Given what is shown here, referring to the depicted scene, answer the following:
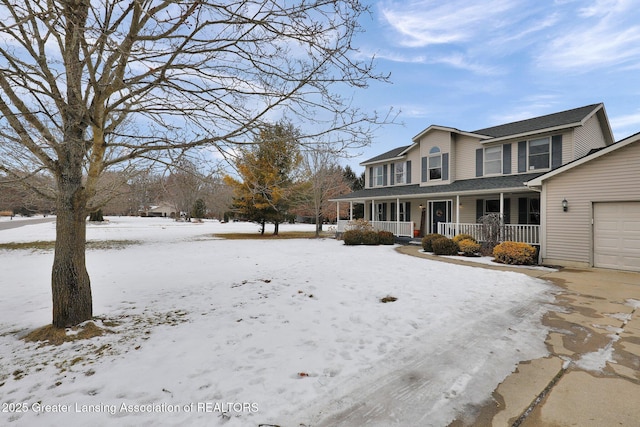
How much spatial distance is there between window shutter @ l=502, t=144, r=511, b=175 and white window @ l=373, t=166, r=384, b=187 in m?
7.51

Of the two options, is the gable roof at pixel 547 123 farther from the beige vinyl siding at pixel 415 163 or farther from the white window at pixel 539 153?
the beige vinyl siding at pixel 415 163

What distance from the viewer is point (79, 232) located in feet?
13.9

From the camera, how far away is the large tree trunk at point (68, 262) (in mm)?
4105

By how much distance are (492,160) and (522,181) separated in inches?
105

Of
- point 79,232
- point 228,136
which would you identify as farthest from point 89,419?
point 228,136

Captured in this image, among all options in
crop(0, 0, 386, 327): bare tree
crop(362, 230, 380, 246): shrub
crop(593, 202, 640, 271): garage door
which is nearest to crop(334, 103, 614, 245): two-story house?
crop(362, 230, 380, 246): shrub

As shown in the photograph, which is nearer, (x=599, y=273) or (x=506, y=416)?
(x=506, y=416)

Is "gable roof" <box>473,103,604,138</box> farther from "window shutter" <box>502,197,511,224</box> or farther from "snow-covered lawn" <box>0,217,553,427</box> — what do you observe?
"snow-covered lawn" <box>0,217,553,427</box>

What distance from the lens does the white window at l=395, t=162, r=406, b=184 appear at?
60.5 feet

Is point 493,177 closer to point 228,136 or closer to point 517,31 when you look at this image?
point 517,31

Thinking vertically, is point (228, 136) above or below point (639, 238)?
above

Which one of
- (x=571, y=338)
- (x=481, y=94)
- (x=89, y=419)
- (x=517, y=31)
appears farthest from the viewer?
(x=481, y=94)

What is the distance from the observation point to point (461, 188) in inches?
532

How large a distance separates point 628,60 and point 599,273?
957 cm
